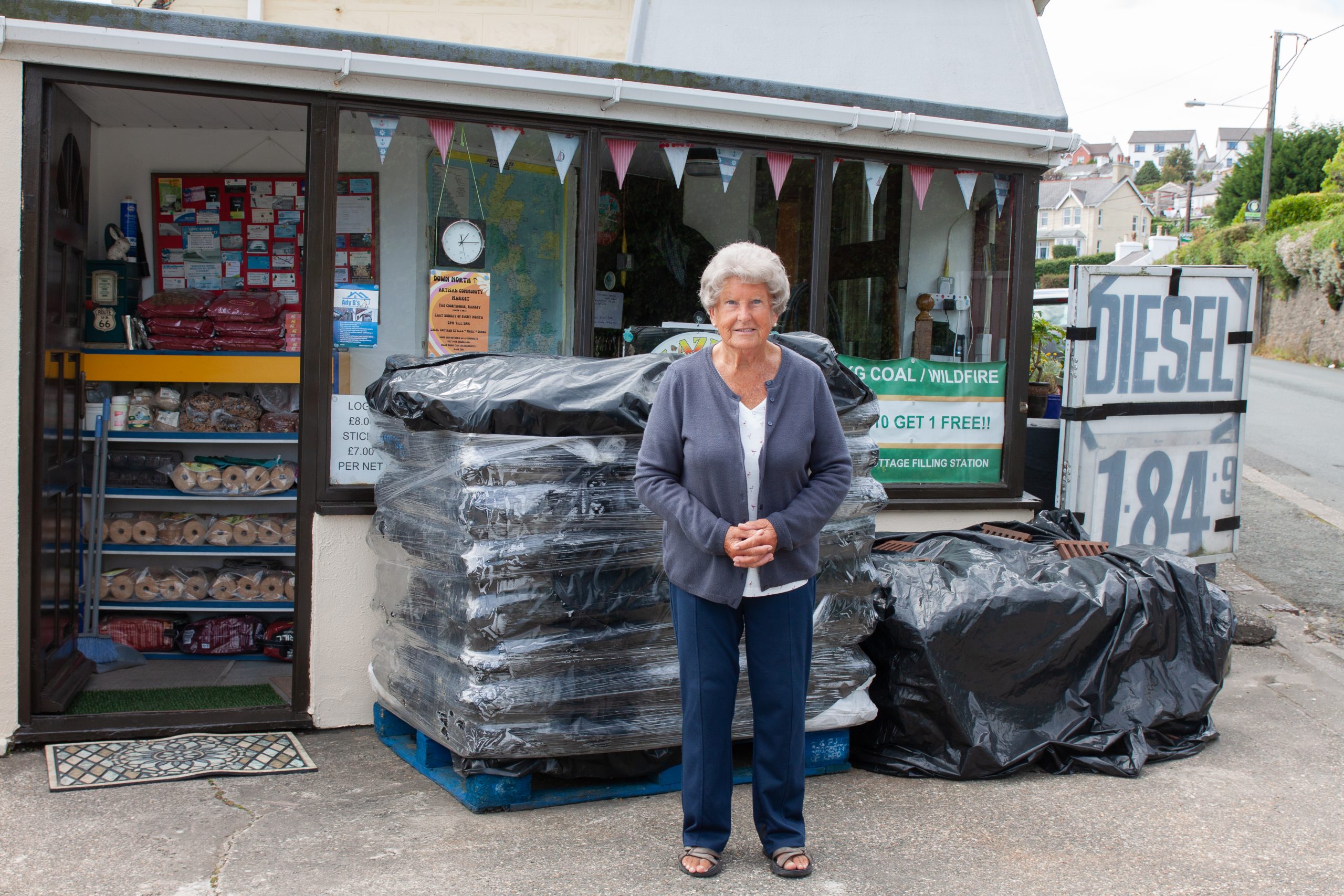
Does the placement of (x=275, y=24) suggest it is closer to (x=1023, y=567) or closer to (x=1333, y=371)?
(x=1023, y=567)

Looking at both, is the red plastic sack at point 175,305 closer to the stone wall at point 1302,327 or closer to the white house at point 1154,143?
the stone wall at point 1302,327

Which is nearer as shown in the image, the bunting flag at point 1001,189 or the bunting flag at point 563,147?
the bunting flag at point 563,147

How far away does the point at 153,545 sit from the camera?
526 cm

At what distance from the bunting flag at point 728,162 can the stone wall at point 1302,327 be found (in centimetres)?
2294

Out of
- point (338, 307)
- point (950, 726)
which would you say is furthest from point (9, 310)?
point (950, 726)

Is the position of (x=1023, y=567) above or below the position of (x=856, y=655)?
above

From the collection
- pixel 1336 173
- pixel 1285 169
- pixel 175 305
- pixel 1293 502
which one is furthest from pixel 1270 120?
pixel 175 305

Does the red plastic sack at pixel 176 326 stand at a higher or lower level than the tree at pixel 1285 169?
lower

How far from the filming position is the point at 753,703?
3.07 m

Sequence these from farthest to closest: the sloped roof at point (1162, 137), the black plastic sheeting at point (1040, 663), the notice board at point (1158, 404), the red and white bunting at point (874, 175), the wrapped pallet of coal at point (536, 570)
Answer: the sloped roof at point (1162, 137) < the notice board at point (1158, 404) < the red and white bunting at point (874, 175) < the black plastic sheeting at point (1040, 663) < the wrapped pallet of coal at point (536, 570)

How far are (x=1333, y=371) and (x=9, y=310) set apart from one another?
2445cm

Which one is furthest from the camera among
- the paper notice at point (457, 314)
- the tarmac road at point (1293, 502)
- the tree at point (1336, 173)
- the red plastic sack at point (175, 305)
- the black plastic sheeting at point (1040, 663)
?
the tree at point (1336, 173)

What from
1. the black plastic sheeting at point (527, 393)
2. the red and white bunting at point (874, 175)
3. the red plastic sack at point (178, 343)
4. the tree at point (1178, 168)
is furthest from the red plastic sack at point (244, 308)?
the tree at point (1178, 168)

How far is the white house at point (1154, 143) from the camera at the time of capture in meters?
137
